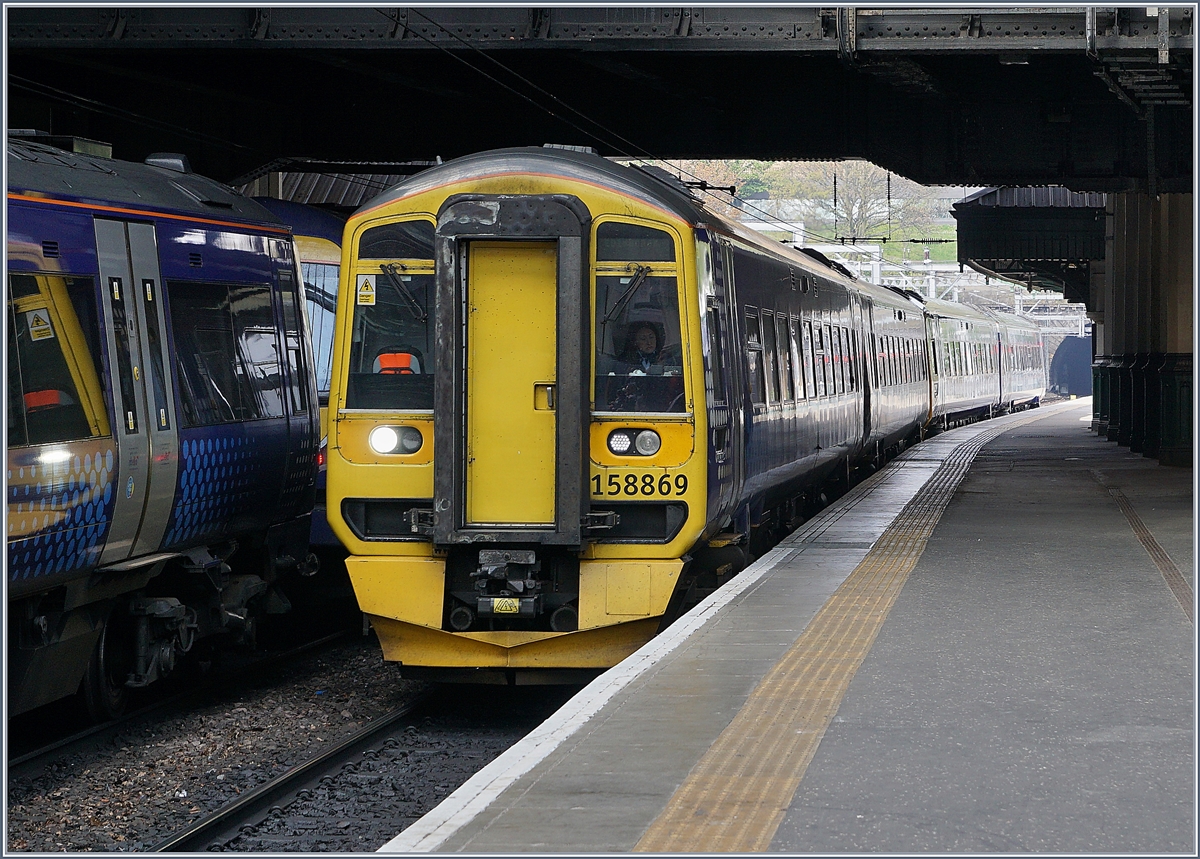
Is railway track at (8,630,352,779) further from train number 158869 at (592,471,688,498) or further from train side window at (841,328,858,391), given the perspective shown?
train side window at (841,328,858,391)

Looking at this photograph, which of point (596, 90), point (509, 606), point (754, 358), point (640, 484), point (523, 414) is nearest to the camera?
point (509, 606)

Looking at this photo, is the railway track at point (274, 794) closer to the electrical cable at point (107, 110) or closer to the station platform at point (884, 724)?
the station platform at point (884, 724)

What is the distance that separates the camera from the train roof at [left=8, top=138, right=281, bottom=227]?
25.4ft

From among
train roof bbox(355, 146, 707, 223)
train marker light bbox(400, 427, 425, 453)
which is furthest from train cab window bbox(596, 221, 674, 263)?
train marker light bbox(400, 427, 425, 453)

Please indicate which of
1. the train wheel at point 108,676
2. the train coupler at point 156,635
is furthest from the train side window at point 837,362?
the train wheel at point 108,676

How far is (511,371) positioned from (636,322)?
81 cm

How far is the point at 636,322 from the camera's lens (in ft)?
28.9

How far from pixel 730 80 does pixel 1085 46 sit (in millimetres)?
5715

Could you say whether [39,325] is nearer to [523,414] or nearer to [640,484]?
[523,414]

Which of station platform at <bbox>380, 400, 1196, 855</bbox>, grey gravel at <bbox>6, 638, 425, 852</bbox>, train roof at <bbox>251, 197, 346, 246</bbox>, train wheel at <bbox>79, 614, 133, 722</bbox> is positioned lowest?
grey gravel at <bbox>6, 638, 425, 852</bbox>

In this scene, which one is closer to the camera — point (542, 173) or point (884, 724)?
point (884, 724)

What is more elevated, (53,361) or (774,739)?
(53,361)

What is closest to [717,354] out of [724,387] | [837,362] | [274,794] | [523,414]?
[724,387]

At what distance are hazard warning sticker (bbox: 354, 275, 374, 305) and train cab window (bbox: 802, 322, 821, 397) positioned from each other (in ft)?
19.0
